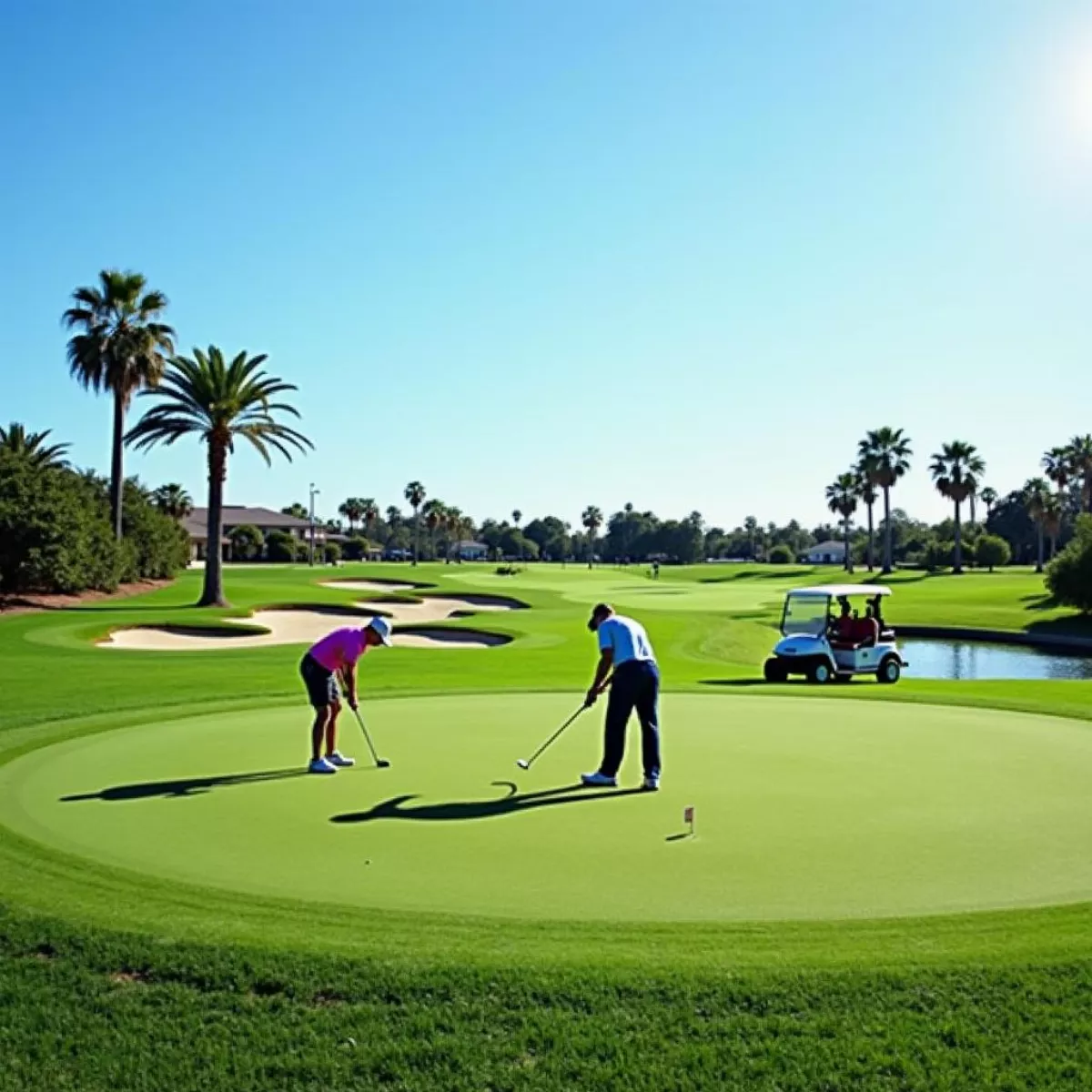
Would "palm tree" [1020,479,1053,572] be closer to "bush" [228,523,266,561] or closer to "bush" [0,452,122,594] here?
"bush" [228,523,266,561]

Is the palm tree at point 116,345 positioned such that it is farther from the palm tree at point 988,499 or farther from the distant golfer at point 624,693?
the palm tree at point 988,499

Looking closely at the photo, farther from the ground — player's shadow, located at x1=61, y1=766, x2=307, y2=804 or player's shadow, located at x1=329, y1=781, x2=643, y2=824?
player's shadow, located at x1=329, y1=781, x2=643, y2=824

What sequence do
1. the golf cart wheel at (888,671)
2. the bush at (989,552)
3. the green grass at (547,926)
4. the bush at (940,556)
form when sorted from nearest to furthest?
the green grass at (547,926) → the golf cart wheel at (888,671) → the bush at (940,556) → the bush at (989,552)

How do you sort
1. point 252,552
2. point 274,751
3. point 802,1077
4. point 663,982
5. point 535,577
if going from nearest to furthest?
point 802,1077 < point 663,982 < point 274,751 < point 535,577 < point 252,552

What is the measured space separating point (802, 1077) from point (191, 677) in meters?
20.0

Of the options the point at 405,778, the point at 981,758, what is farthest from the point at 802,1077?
the point at 981,758

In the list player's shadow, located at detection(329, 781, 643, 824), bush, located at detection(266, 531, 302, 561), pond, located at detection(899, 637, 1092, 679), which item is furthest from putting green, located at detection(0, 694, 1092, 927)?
bush, located at detection(266, 531, 302, 561)

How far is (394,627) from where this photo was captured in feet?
125

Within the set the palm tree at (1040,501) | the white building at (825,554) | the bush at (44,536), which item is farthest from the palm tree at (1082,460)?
the bush at (44,536)

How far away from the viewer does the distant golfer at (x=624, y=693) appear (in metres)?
10.8

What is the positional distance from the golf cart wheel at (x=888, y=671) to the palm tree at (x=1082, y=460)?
285ft

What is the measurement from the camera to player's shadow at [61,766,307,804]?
10.4 metres

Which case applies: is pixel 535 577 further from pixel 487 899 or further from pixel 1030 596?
pixel 487 899

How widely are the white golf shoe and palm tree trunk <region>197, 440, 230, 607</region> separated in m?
35.7
